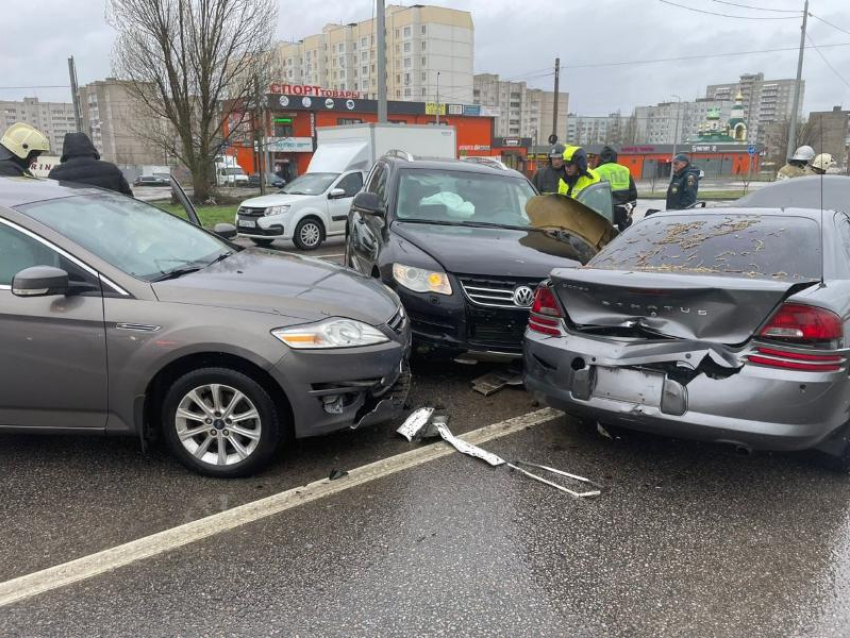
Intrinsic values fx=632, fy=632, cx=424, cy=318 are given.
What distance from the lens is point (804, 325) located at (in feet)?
9.64

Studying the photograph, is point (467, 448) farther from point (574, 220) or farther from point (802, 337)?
point (574, 220)

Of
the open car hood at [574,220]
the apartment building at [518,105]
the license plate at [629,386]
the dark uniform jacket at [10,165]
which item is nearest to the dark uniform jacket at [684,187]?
the open car hood at [574,220]

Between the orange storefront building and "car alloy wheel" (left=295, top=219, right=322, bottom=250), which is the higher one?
the orange storefront building

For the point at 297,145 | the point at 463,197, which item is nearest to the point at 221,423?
the point at 463,197

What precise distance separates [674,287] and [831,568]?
4.56 feet

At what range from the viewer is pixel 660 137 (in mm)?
131375

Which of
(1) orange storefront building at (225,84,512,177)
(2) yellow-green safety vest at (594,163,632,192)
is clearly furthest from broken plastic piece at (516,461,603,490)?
(1) orange storefront building at (225,84,512,177)

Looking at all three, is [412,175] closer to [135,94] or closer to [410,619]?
[410,619]

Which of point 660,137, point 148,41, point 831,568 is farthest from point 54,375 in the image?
point 660,137

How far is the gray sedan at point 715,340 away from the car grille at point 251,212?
9.31m

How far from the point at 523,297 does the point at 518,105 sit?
128646 mm

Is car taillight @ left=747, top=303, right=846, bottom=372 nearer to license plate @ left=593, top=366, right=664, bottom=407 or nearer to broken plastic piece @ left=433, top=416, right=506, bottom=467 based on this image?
license plate @ left=593, top=366, right=664, bottom=407

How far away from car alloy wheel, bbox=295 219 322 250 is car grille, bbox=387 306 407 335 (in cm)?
861

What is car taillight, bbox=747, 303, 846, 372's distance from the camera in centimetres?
292
